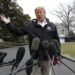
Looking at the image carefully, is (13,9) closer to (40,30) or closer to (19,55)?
(40,30)

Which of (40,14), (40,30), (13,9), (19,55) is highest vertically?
(13,9)

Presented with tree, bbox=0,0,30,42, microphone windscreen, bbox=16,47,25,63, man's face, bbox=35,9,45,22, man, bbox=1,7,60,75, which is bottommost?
microphone windscreen, bbox=16,47,25,63

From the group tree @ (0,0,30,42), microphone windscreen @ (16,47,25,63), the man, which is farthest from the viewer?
tree @ (0,0,30,42)

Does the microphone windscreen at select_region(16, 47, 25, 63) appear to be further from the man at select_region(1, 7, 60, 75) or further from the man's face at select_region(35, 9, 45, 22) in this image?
the man's face at select_region(35, 9, 45, 22)

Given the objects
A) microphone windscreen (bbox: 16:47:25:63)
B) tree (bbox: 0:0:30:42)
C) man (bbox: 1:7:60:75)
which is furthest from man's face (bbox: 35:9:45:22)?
tree (bbox: 0:0:30:42)

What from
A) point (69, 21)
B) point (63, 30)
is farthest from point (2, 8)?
point (63, 30)

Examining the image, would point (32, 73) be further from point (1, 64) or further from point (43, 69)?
point (1, 64)

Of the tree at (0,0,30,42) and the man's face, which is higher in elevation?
the tree at (0,0,30,42)

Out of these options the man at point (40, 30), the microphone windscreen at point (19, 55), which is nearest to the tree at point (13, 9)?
the man at point (40, 30)

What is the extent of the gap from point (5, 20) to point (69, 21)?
105 m

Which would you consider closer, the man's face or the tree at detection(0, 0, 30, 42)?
the man's face

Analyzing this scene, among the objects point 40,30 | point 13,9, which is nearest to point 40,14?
point 40,30

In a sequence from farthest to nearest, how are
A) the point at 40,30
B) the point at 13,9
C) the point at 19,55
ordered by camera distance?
the point at 13,9
the point at 40,30
the point at 19,55

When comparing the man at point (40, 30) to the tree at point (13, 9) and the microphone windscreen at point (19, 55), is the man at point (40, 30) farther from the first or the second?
the tree at point (13, 9)
